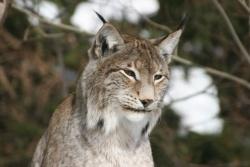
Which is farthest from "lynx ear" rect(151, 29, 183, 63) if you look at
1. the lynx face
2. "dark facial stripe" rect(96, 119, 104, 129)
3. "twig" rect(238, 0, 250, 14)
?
"twig" rect(238, 0, 250, 14)

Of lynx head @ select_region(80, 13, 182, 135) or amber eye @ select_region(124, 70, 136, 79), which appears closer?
lynx head @ select_region(80, 13, 182, 135)

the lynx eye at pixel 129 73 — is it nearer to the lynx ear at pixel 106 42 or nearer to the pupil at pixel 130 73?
the pupil at pixel 130 73

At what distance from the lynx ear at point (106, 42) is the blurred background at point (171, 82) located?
3.64 meters

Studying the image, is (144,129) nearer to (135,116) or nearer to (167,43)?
(135,116)

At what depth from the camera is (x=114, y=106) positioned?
25.3 ft

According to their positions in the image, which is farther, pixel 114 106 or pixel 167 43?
pixel 167 43

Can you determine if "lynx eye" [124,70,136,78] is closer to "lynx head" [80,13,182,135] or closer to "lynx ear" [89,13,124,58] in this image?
"lynx head" [80,13,182,135]

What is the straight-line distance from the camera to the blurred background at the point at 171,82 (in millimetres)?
12148

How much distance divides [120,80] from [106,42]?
0.32m

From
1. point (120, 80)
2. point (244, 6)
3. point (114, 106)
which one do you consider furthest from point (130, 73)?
point (244, 6)

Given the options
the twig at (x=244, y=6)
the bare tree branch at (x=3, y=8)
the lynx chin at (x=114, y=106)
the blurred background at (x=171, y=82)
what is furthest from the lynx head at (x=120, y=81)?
the blurred background at (x=171, y=82)

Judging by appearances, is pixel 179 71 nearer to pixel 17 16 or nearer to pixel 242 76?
pixel 242 76

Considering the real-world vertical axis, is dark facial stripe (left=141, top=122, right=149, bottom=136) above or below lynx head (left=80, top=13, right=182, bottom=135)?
below

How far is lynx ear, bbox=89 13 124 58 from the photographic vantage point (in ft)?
25.4
